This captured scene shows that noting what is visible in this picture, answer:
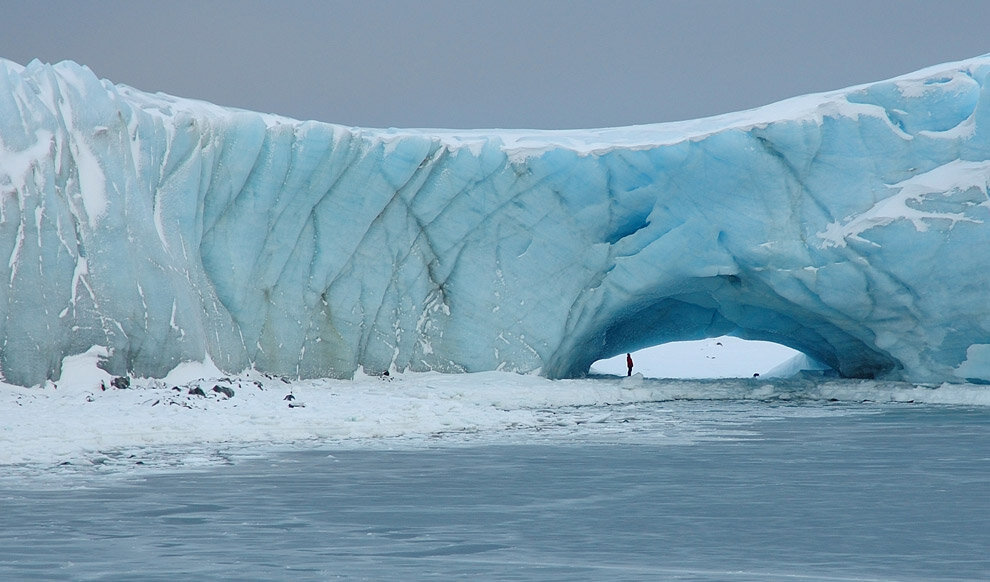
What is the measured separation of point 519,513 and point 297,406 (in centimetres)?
539

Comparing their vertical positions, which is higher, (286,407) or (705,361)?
(705,361)

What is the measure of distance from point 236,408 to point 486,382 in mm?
4604

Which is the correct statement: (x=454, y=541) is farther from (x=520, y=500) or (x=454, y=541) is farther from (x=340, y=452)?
(x=340, y=452)

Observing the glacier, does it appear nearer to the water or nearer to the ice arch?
the water

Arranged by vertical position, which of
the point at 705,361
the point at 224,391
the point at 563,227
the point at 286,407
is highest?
the point at 563,227

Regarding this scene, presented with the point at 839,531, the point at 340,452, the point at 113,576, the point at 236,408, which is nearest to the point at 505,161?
the point at 236,408

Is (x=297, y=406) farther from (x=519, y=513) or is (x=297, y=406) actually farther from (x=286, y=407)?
(x=519, y=513)

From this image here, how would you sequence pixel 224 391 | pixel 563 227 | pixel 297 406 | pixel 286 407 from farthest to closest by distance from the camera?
pixel 563 227, pixel 224 391, pixel 297 406, pixel 286 407

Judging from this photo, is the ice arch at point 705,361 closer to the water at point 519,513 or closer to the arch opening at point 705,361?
the arch opening at point 705,361

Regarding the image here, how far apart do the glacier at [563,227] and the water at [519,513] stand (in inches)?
213

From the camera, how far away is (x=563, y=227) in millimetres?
15328

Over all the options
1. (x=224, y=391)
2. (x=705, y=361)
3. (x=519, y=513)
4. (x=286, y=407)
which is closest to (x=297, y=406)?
(x=286, y=407)

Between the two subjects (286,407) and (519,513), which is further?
(286,407)

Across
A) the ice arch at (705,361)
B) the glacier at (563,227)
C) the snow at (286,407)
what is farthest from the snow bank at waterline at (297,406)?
the ice arch at (705,361)
